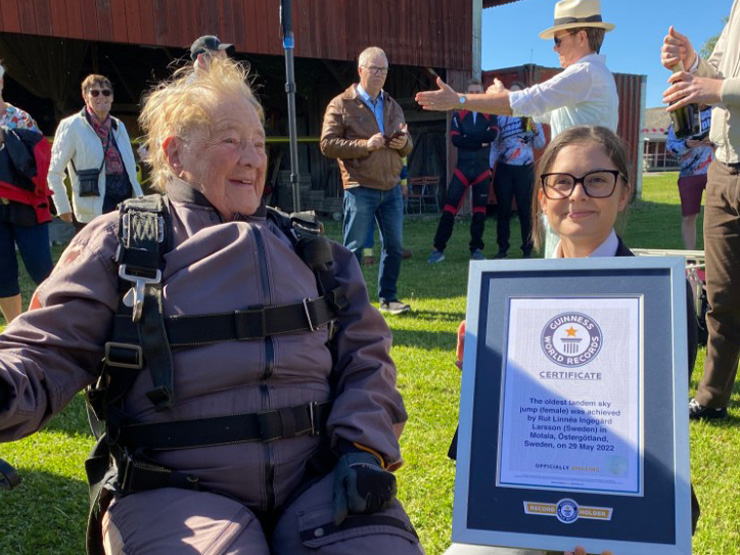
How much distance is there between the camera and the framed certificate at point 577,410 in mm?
1426

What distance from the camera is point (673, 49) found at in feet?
9.73

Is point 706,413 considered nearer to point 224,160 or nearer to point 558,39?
point 558,39

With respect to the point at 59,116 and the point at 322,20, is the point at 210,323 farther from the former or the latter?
the point at 59,116

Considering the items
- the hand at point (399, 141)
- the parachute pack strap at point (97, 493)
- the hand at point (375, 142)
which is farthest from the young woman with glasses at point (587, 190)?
the hand at point (399, 141)

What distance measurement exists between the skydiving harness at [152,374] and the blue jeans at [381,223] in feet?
12.8

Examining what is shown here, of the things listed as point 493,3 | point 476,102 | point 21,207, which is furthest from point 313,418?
point 493,3

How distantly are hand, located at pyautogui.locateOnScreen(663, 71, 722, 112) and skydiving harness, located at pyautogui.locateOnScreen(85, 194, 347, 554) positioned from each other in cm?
195

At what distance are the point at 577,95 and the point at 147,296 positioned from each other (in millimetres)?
2402

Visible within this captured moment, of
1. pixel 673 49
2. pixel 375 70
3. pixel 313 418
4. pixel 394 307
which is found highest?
pixel 375 70

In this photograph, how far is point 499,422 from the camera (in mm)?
1562

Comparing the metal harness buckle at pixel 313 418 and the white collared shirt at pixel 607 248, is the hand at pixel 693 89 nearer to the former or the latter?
the white collared shirt at pixel 607 248

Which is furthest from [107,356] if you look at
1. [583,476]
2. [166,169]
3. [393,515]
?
[583,476]

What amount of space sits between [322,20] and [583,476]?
1321 centimetres

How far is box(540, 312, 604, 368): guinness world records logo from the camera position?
1556 mm
